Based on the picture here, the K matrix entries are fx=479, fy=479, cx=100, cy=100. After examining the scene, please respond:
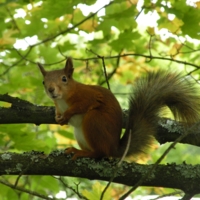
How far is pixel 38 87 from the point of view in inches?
157

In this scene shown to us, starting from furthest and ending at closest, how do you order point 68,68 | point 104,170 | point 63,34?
point 63,34 < point 68,68 < point 104,170

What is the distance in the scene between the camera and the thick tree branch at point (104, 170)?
2.34m

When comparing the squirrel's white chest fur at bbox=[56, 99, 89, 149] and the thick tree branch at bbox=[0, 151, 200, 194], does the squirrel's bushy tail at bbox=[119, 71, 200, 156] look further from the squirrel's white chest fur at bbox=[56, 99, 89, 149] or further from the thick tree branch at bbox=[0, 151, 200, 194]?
the thick tree branch at bbox=[0, 151, 200, 194]

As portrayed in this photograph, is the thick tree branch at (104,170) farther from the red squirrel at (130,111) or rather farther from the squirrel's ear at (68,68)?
the squirrel's ear at (68,68)

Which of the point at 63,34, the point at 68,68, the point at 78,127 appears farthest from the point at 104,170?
the point at 63,34

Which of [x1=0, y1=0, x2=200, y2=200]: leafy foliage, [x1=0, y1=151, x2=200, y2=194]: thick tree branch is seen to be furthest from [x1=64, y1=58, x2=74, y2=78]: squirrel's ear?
[x1=0, y1=151, x2=200, y2=194]: thick tree branch

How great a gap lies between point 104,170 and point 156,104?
62 cm

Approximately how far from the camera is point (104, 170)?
2393mm

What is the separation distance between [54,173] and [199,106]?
0.98 m

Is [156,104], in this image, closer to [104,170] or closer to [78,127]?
[78,127]

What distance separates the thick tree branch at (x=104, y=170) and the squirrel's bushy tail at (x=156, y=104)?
1.52 feet

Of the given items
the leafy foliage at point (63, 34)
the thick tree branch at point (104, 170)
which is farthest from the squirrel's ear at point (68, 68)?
the thick tree branch at point (104, 170)

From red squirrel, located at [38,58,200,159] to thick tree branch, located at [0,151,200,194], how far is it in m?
0.32

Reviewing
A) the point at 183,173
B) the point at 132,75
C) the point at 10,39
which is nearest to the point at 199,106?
the point at 183,173
